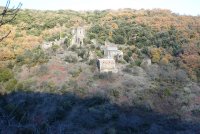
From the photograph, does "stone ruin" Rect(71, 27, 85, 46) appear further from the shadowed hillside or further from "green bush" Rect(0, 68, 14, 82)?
the shadowed hillside

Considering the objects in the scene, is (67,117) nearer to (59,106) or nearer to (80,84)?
(59,106)

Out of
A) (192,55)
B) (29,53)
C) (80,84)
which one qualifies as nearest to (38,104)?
(80,84)

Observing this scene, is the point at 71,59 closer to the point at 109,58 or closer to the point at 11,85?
Result: the point at 109,58

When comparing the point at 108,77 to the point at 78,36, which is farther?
the point at 78,36

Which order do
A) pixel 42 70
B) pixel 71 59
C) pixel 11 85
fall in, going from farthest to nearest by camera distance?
pixel 71 59 < pixel 42 70 < pixel 11 85

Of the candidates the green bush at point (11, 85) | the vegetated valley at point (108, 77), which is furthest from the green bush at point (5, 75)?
the green bush at point (11, 85)

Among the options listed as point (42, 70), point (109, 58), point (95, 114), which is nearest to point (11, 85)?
point (42, 70)

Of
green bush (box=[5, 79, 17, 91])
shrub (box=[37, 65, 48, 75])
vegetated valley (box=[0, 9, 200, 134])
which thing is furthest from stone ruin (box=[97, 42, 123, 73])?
green bush (box=[5, 79, 17, 91])

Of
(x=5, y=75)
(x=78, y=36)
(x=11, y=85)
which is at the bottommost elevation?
(x=11, y=85)
